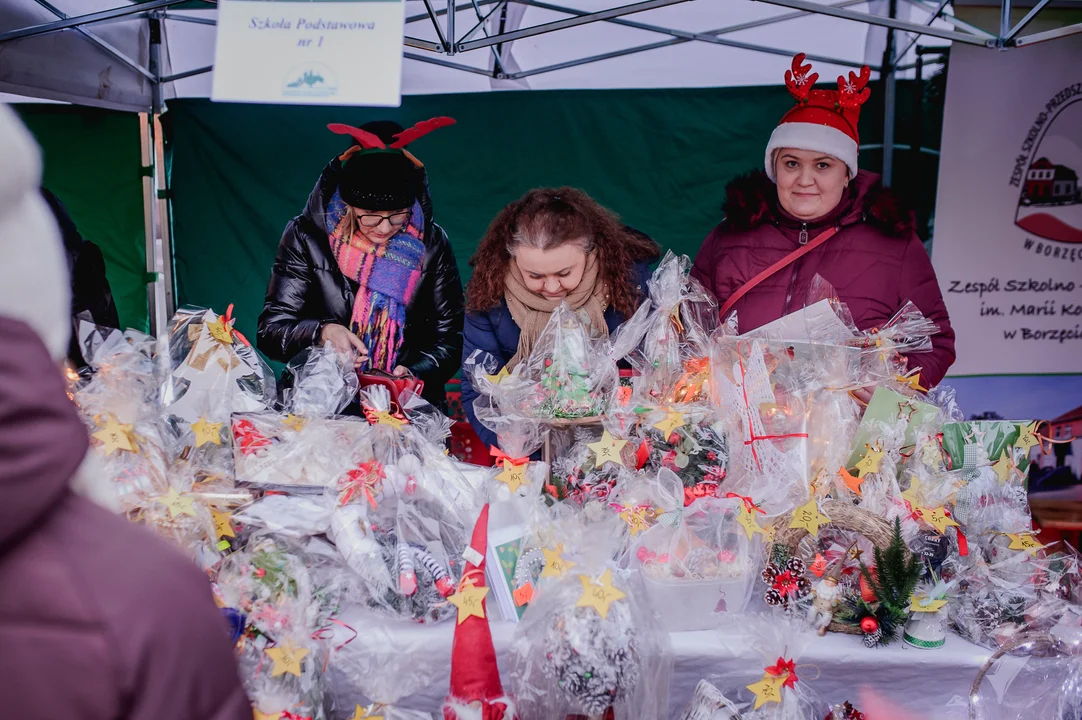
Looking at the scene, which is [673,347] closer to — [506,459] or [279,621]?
[506,459]

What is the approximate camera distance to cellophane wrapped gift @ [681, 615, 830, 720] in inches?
62.2

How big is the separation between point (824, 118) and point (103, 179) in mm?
3654

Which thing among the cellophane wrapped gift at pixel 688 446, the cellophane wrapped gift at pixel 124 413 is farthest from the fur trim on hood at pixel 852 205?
the cellophane wrapped gift at pixel 124 413

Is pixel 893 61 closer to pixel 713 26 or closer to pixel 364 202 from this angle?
pixel 713 26

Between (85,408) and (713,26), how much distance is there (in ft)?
11.1

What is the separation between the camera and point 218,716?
732mm

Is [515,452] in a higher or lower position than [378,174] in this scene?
lower

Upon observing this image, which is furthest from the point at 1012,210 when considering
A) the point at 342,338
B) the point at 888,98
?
the point at 342,338

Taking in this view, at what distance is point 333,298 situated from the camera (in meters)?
3.64

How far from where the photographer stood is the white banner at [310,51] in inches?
67.0

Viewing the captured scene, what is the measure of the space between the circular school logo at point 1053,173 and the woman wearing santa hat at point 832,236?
5.25 ft

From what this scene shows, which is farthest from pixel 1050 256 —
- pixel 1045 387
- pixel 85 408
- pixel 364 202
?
pixel 85 408

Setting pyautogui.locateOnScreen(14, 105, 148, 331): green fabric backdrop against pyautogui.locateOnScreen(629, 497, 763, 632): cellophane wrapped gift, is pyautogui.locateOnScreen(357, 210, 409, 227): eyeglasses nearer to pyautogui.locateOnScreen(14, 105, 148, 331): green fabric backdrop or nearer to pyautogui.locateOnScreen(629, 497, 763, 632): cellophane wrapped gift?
pyautogui.locateOnScreen(14, 105, 148, 331): green fabric backdrop

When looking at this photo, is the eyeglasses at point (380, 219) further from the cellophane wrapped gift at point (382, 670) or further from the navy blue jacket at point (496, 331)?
the cellophane wrapped gift at point (382, 670)
